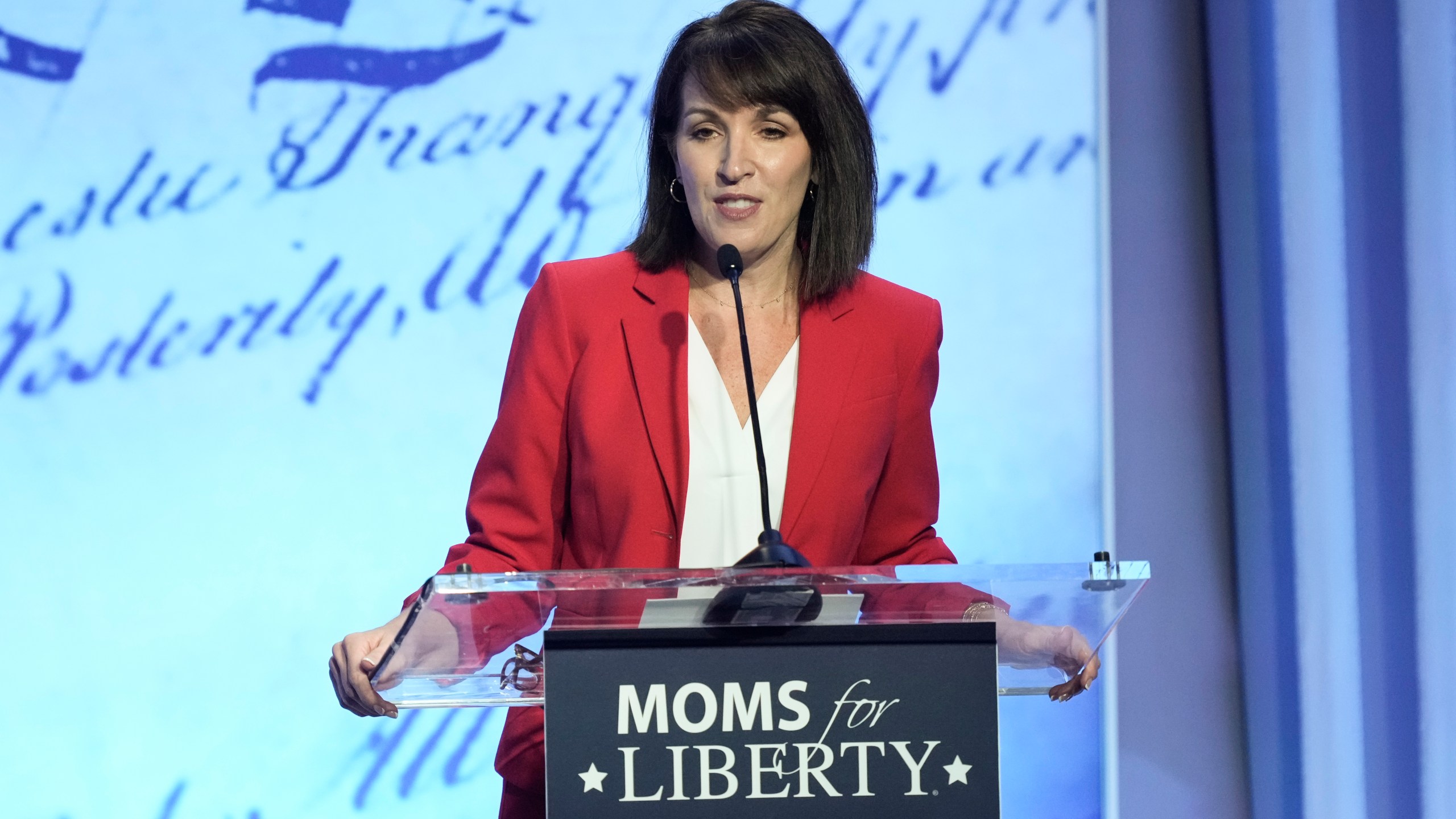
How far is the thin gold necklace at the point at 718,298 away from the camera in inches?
68.3

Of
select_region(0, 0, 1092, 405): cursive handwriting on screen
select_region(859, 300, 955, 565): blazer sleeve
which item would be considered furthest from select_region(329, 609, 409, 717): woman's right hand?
select_region(0, 0, 1092, 405): cursive handwriting on screen

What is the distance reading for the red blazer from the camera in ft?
5.05

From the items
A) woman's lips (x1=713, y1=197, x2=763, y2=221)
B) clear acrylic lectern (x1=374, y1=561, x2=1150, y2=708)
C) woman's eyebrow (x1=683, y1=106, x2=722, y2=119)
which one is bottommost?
clear acrylic lectern (x1=374, y1=561, x2=1150, y2=708)

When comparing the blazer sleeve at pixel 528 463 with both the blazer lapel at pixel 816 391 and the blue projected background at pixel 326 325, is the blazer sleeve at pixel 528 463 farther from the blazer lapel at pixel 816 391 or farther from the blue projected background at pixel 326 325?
the blue projected background at pixel 326 325

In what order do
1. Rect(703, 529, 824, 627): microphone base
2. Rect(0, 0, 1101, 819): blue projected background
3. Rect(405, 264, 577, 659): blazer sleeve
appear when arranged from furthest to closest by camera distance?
Rect(0, 0, 1101, 819): blue projected background
Rect(405, 264, 577, 659): blazer sleeve
Rect(703, 529, 824, 627): microphone base

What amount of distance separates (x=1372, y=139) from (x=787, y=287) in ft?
4.11

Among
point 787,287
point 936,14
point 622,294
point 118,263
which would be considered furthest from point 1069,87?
point 118,263

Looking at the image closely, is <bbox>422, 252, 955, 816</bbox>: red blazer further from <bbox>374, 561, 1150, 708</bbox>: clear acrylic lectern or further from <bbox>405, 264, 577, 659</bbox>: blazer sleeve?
<bbox>374, 561, 1150, 708</bbox>: clear acrylic lectern

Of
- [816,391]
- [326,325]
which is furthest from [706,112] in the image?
[326,325]

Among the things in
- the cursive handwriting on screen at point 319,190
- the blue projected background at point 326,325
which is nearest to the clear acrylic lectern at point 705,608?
the blue projected background at point 326,325

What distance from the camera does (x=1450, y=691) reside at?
2125 mm

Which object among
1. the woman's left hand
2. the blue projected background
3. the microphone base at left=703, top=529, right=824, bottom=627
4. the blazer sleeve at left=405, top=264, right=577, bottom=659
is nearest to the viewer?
the microphone base at left=703, top=529, right=824, bottom=627

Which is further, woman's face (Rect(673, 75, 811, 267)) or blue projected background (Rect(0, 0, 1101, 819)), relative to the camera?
blue projected background (Rect(0, 0, 1101, 819))

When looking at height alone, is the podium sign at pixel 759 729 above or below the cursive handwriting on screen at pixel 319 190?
below
